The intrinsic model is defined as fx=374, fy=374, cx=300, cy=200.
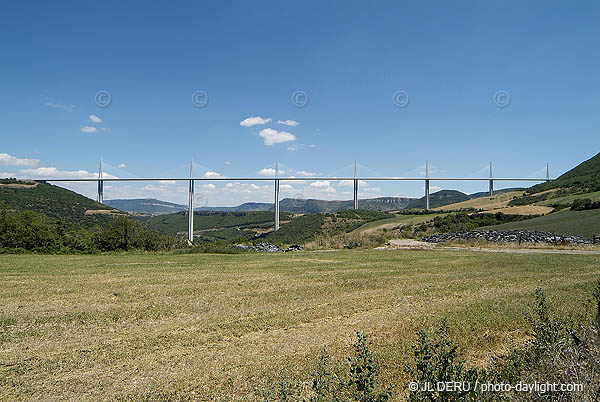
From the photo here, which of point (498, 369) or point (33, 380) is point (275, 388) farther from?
point (33, 380)

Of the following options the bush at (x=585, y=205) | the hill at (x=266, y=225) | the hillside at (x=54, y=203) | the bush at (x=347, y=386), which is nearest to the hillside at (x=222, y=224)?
the hill at (x=266, y=225)

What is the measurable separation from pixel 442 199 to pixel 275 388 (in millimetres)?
166755

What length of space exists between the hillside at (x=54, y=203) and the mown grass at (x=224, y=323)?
5566 centimetres

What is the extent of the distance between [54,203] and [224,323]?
75.5 meters

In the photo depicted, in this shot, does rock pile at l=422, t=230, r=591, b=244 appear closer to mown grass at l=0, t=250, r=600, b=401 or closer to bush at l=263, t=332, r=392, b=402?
mown grass at l=0, t=250, r=600, b=401

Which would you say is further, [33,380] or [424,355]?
[33,380]

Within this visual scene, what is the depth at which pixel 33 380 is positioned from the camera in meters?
4.74

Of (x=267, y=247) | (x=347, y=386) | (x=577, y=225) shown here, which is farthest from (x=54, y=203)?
(x=347, y=386)

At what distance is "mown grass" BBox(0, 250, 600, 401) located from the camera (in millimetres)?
4812

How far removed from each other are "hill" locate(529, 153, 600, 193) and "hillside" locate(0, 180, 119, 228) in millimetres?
88558

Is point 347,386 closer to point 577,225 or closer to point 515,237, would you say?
point 515,237

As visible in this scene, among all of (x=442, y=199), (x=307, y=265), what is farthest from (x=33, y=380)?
(x=442, y=199)

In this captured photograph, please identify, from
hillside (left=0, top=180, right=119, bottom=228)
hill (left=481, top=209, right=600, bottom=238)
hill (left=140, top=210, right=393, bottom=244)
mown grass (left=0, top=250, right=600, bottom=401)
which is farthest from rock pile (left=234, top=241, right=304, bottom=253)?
hillside (left=0, top=180, right=119, bottom=228)

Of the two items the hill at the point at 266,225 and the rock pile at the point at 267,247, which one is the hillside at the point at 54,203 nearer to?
the hill at the point at 266,225
